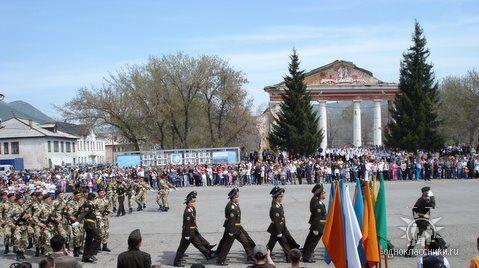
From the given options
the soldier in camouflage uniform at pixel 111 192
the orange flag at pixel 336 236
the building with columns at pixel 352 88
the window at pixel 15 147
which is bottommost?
the soldier in camouflage uniform at pixel 111 192

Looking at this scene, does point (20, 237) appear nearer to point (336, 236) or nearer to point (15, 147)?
point (336, 236)

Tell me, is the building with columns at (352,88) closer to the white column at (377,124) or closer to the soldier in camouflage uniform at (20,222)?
the white column at (377,124)

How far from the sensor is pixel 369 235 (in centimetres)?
892

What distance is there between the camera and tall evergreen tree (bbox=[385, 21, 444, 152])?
46156 millimetres

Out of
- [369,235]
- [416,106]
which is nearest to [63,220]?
[369,235]

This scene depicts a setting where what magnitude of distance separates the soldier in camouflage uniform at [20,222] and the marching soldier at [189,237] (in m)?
5.00

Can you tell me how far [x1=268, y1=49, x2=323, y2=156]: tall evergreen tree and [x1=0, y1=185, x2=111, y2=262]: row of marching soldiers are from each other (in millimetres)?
32466

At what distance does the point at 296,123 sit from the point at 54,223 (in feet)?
115

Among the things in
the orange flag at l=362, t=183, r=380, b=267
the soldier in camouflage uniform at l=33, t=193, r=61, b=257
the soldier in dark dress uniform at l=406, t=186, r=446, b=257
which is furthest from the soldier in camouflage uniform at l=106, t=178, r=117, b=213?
the orange flag at l=362, t=183, r=380, b=267

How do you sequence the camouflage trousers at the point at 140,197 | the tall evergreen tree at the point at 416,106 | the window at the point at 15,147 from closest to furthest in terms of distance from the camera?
the camouflage trousers at the point at 140,197 → the tall evergreen tree at the point at 416,106 → the window at the point at 15,147

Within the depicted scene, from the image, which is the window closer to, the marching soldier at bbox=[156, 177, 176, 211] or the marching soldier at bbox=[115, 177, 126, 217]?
the marching soldier at bbox=[115, 177, 126, 217]

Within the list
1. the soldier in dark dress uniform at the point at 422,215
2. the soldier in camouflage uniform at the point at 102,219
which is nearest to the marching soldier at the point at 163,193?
the soldier in camouflage uniform at the point at 102,219

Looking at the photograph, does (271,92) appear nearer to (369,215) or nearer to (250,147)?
(250,147)

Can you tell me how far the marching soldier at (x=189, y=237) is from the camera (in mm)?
12555
